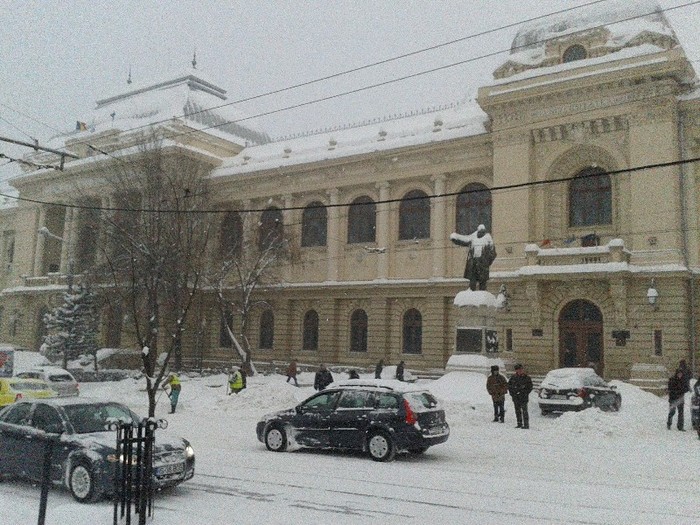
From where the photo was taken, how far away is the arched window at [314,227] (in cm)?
4269

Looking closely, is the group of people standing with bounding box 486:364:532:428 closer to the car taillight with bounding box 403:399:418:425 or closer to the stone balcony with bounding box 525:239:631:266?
the car taillight with bounding box 403:399:418:425

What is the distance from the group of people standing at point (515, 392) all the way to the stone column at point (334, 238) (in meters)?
22.5

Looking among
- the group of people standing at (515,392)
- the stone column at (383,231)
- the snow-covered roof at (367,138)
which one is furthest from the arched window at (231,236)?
the group of people standing at (515,392)

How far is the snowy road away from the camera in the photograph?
8.73m

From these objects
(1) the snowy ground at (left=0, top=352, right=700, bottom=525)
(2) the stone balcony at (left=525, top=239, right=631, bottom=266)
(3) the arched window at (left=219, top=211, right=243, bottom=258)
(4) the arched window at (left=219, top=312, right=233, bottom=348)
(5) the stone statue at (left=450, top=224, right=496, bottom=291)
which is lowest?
(1) the snowy ground at (left=0, top=352, right=700, bottom=525)

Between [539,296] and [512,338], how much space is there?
2.59m

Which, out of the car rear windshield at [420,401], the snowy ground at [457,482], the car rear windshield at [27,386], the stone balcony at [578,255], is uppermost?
the stone balcony at [578,255]

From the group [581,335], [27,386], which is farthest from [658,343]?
[27,386]

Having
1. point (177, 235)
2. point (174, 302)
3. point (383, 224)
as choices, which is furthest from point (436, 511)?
point (383, 224)

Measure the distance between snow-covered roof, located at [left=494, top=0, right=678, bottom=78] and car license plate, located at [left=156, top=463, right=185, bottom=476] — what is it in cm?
2640

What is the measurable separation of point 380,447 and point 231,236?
2988cm

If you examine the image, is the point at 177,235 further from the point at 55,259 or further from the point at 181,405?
the point at 55,259

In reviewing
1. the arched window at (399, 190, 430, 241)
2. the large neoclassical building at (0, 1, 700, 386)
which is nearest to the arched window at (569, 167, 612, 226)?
the large neoclassical building at (0, 1, 700, 386)

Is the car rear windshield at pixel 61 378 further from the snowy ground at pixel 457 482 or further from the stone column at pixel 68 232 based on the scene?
the stone column at pixel 68 232
